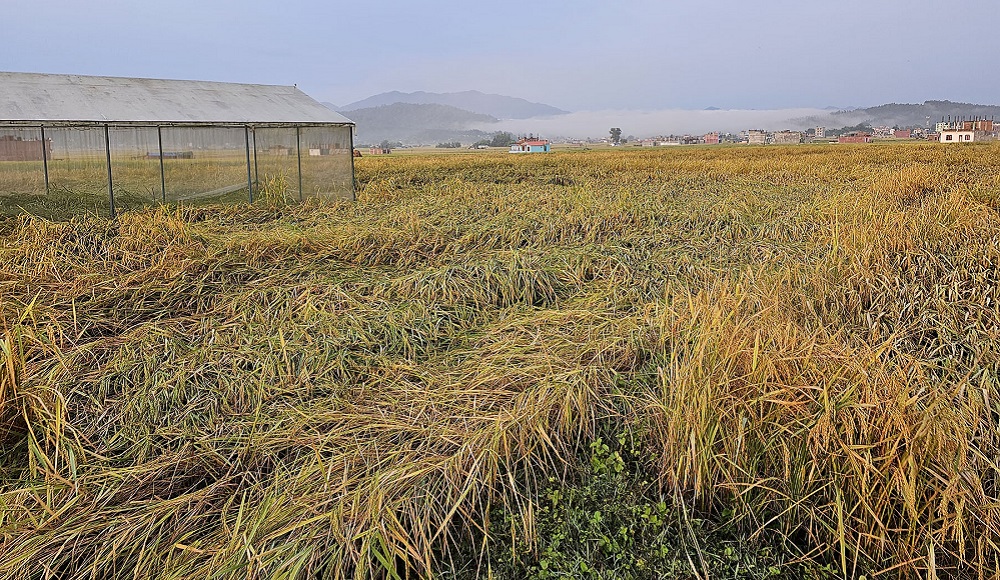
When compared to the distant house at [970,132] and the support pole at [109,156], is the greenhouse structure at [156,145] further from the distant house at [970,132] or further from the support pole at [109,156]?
the distant house at [970,132]

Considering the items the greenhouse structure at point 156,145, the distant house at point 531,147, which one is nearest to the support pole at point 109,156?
the greenhouse structure at point 156,145

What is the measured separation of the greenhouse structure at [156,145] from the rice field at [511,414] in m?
3.52

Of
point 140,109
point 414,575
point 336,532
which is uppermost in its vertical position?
point 140,109

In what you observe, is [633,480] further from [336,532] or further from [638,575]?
[336,532]

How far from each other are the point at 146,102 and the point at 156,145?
0.73 metres

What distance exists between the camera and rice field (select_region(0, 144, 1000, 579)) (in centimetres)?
251

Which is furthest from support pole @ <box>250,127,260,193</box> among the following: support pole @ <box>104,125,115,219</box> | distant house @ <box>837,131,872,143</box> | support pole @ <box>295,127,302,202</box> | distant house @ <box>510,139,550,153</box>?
distant house @ <box>837,131,872,143</box>

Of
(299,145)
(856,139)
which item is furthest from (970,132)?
(299,145)

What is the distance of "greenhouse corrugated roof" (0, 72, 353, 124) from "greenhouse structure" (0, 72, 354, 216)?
0.05ft

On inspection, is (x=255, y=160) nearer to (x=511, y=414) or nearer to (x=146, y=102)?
(x=146, y=102)

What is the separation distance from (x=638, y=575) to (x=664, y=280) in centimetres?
321

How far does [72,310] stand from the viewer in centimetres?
486

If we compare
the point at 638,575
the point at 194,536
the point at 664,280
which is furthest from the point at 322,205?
the point at 638,575

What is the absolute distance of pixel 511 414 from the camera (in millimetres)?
3021
